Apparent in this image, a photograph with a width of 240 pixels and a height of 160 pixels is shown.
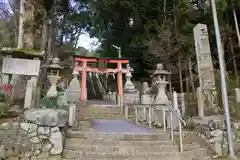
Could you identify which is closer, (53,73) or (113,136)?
(113,136)

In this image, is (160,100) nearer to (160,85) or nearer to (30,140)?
(160,85)

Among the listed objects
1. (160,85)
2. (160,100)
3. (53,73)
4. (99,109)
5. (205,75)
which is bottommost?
(99,109)

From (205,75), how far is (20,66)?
646 cm

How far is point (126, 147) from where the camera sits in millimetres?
4367

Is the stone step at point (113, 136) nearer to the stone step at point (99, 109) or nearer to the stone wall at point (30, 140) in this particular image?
the stone wall at point (30, 140)

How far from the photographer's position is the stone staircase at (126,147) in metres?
4.14

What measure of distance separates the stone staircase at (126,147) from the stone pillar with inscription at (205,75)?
2365 millimetres

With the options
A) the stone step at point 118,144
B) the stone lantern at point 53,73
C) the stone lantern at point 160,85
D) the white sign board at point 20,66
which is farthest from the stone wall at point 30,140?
the stone lantern at point 160,85

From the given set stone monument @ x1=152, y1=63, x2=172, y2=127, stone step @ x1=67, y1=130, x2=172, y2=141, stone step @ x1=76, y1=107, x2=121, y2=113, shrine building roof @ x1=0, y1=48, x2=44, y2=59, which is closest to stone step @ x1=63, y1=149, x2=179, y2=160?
stone step @ x1=67, y1=130, x2=172, y2=141

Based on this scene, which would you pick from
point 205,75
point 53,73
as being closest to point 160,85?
point 205,75

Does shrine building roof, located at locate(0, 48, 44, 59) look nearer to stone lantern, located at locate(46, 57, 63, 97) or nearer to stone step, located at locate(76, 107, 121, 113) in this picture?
stone lantern, located at locate(46, 57, 63, 97)

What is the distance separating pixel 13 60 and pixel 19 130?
98.8 inches

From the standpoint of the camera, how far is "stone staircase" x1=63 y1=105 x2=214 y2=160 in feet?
13.6

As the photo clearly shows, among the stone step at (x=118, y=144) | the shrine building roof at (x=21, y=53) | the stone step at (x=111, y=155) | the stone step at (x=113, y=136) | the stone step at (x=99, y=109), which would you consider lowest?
the stone step at (x=111, y=155)
